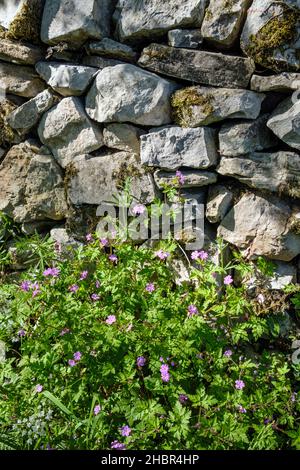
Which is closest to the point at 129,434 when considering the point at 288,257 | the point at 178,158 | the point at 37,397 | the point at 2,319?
the point at 37,397

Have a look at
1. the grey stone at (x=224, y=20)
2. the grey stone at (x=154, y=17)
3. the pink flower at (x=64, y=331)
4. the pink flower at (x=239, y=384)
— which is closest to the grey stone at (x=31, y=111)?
the grey stone at (x=154, y=17)

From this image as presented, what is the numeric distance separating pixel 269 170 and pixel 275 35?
2.22 ft

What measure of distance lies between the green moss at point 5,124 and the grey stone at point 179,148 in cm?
91

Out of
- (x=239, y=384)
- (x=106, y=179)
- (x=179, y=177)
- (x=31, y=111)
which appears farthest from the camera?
(x=31, y=111)

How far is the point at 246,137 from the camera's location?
2.91 metres

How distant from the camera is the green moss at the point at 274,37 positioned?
2.78 metres

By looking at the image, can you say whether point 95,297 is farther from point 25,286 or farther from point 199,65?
point 199,65

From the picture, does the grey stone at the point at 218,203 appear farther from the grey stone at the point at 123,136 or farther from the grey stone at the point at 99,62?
the grey stone at the point at 99,62

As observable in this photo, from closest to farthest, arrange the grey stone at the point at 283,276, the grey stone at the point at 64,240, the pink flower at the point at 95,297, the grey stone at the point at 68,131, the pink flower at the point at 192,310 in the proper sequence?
1. the pink flower at the point at 192,310
2. the pink flower at the point at 95,297
3. the grey stone at the point at 283,276
4. the grey stone at the point at 68,131
5. the grey stone at the point at 64,240

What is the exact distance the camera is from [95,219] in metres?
3.32

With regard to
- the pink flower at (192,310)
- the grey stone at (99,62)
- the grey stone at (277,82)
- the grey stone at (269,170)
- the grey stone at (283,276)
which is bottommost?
the grey stone at (283,276)

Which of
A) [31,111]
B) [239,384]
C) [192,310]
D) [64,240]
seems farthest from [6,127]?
[239,384]

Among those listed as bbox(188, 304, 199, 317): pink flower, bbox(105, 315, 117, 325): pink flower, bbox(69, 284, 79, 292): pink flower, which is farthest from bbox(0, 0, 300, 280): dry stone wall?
bbox(105, 315, 117, 325): pink flower

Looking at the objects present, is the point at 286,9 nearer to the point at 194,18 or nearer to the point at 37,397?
the point at 194,18
